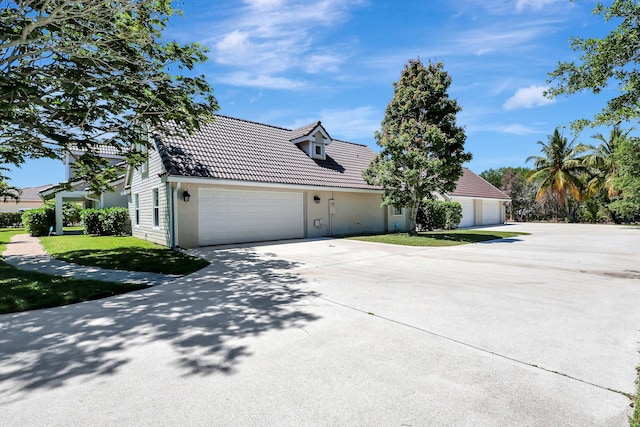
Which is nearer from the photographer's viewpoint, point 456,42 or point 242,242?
point 456,42

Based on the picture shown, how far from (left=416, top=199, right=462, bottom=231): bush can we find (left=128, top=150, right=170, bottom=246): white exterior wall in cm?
1565

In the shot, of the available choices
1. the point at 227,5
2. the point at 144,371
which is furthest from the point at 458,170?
the point at 144,371

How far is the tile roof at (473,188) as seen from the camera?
25.9 meters

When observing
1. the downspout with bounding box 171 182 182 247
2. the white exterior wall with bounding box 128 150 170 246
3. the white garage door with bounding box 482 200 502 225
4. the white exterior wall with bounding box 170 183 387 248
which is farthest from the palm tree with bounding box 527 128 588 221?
the white exterior wall with bounding box 128 150 170 246

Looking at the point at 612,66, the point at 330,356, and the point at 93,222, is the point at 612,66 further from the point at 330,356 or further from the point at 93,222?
the point at 93,222

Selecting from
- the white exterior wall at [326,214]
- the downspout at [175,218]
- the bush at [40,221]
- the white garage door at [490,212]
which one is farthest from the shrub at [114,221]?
the white garage door at [490,212]

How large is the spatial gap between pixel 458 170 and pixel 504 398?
14.1 meters

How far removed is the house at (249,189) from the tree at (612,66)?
33.5 feet

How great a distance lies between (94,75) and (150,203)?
6948mm

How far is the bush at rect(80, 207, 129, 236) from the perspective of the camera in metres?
17.4

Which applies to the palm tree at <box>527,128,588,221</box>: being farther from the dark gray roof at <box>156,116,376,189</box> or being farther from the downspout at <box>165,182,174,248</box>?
the downspout at <box>165,182,174,248</box>

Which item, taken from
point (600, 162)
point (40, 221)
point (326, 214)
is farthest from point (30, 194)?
point (600, 162)

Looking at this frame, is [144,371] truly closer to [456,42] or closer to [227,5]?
[227,5]

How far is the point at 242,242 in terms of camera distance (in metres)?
13.4
